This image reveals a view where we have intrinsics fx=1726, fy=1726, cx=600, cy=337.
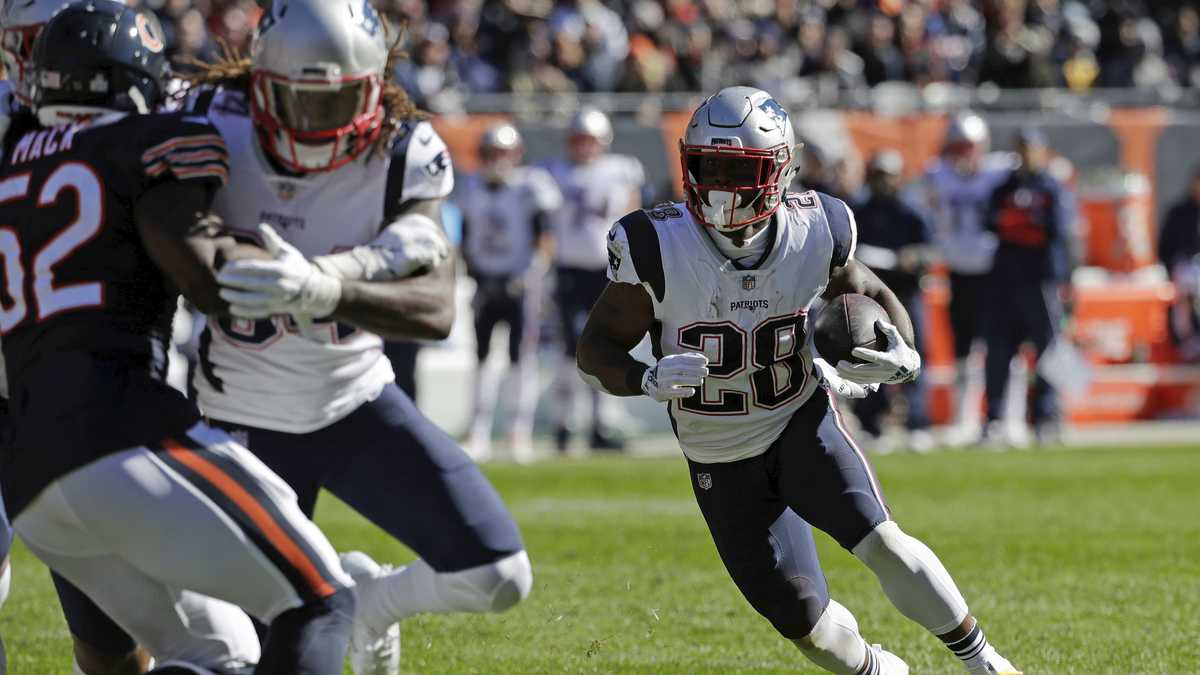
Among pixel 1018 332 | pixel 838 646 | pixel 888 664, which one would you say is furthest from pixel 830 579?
pixel 1018 332

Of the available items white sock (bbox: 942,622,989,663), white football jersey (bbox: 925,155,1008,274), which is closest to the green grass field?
white sock (bbox: 942,622,989,663)

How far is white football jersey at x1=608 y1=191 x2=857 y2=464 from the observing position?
14.2 ft

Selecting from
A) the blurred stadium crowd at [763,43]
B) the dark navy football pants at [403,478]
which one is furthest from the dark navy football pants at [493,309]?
the dark navy football pants at [403,478]

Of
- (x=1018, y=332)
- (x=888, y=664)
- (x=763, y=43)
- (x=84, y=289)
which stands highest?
(x=84, y=289)

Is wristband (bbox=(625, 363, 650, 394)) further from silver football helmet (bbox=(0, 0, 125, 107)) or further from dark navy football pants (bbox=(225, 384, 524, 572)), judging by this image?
silver football helmet (bbox=(0, 0, 125, 107))

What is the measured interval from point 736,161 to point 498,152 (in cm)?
700

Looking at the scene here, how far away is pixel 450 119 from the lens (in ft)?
42.5

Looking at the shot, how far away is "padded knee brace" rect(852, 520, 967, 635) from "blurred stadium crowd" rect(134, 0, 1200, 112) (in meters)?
9.46

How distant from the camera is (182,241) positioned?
10.4ft

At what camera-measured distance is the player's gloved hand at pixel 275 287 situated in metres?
3.13

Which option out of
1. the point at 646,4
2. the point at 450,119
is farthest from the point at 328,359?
the point at 646,4

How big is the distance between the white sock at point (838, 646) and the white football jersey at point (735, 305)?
0.46 m

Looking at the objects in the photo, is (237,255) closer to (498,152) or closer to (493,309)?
(493,309)

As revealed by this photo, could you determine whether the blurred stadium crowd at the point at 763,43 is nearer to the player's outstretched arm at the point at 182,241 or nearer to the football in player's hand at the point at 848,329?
the football in player's hand at the point at 848,329
